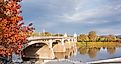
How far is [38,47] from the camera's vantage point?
3440 inches

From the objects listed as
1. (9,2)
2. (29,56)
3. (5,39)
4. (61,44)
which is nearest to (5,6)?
(9,2)

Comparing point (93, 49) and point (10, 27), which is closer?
point (10, 27)

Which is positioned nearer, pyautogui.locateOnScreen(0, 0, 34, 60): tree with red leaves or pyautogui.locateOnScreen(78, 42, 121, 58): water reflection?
pyautogui.locateOnScreen(0, 0, 34, 60): tree with red leaves

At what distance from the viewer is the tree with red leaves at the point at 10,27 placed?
12594mm

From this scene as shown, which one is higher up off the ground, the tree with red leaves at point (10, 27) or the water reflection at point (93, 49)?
the tree with red leaves at point (10, 27)

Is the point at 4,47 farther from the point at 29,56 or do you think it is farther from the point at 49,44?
the point at 49,44

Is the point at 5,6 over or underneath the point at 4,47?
over

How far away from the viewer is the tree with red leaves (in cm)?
1259

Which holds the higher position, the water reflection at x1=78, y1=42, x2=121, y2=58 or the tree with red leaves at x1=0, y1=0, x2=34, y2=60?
the tree with red leaves at x1=0, y1=0, x2=34, y2=60

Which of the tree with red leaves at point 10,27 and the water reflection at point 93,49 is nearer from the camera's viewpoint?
the tree with red leaves at point 10,27

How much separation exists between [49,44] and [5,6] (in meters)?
74.9

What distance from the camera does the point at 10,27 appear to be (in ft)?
42.0

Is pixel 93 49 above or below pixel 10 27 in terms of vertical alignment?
below

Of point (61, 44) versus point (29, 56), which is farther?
point (61, 44)
